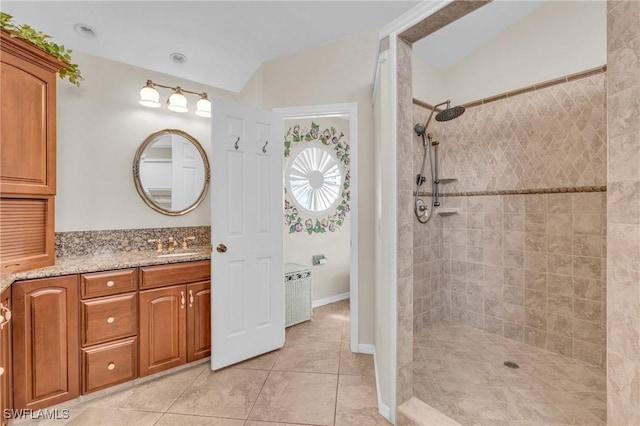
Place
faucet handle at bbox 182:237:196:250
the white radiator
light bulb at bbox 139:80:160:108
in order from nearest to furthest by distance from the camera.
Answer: light bulb at bbox 139:80:160:108
faucet handle at bbox 182:237:196:250
the white radiator

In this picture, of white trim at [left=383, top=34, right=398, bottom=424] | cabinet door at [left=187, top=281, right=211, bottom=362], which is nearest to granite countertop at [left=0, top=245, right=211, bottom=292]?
cabinet door at [left=187, top=281, right=211, bottom=362]

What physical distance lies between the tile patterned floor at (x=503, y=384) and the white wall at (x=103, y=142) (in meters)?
2.58

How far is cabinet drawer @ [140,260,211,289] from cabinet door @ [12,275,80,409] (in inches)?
15.2

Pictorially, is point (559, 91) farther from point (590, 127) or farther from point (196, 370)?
point (196, 370)

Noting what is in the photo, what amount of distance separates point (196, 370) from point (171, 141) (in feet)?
6.49

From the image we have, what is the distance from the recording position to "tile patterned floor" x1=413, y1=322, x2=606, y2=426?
1635 millimetres

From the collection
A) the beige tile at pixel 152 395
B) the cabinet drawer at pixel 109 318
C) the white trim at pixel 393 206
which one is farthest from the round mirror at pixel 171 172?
the white trim at pixel 393 206

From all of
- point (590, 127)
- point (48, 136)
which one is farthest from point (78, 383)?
point (590, 127)

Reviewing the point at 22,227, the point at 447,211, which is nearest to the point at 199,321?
the point at 22,227

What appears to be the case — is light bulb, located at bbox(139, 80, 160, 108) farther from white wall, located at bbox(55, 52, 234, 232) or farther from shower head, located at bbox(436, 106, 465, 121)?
shower head, located at bbox(436, 106, 465, 121)

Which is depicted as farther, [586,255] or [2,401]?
[586,255]

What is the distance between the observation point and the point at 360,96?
2.50 meters

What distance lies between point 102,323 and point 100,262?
1.34ft

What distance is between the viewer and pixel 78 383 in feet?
5.90
